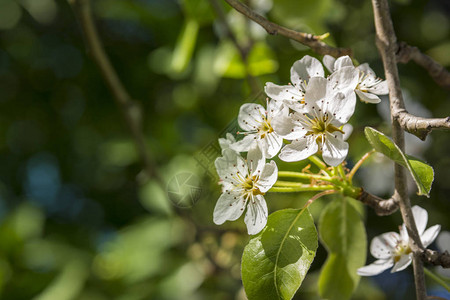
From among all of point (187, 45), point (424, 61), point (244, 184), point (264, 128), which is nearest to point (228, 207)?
point (244, 184)

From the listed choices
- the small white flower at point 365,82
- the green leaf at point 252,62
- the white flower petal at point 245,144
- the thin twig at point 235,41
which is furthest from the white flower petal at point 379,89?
the green leaf at point 252,62

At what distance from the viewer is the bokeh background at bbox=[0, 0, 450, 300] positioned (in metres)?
1.77

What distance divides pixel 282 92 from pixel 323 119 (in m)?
0.09

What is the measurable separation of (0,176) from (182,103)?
105cm

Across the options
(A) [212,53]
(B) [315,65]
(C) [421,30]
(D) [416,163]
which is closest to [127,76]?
(A) [212,53]

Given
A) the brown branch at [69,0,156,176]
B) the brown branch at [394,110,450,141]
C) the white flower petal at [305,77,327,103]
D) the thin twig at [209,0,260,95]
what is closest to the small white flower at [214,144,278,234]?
the white flower petal at [305,77,327,103]

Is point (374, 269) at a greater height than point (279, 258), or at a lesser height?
lesser

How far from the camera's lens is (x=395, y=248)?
1004 mm

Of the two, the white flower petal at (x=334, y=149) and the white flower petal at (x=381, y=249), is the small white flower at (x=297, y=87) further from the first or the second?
the white flower petal at (x=381, y=249)

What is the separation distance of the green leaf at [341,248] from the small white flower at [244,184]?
0.80 ft

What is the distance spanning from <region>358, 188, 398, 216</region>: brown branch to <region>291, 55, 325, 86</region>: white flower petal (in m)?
0.23

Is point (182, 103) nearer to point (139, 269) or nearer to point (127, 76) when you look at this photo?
point (127, 76)

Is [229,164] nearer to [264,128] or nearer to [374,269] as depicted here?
[264,128]

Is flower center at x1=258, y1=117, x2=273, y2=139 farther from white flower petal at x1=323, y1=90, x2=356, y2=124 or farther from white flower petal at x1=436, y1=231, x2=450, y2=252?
white flower petal at x1=436, y1=231, x2=450, y2=252
